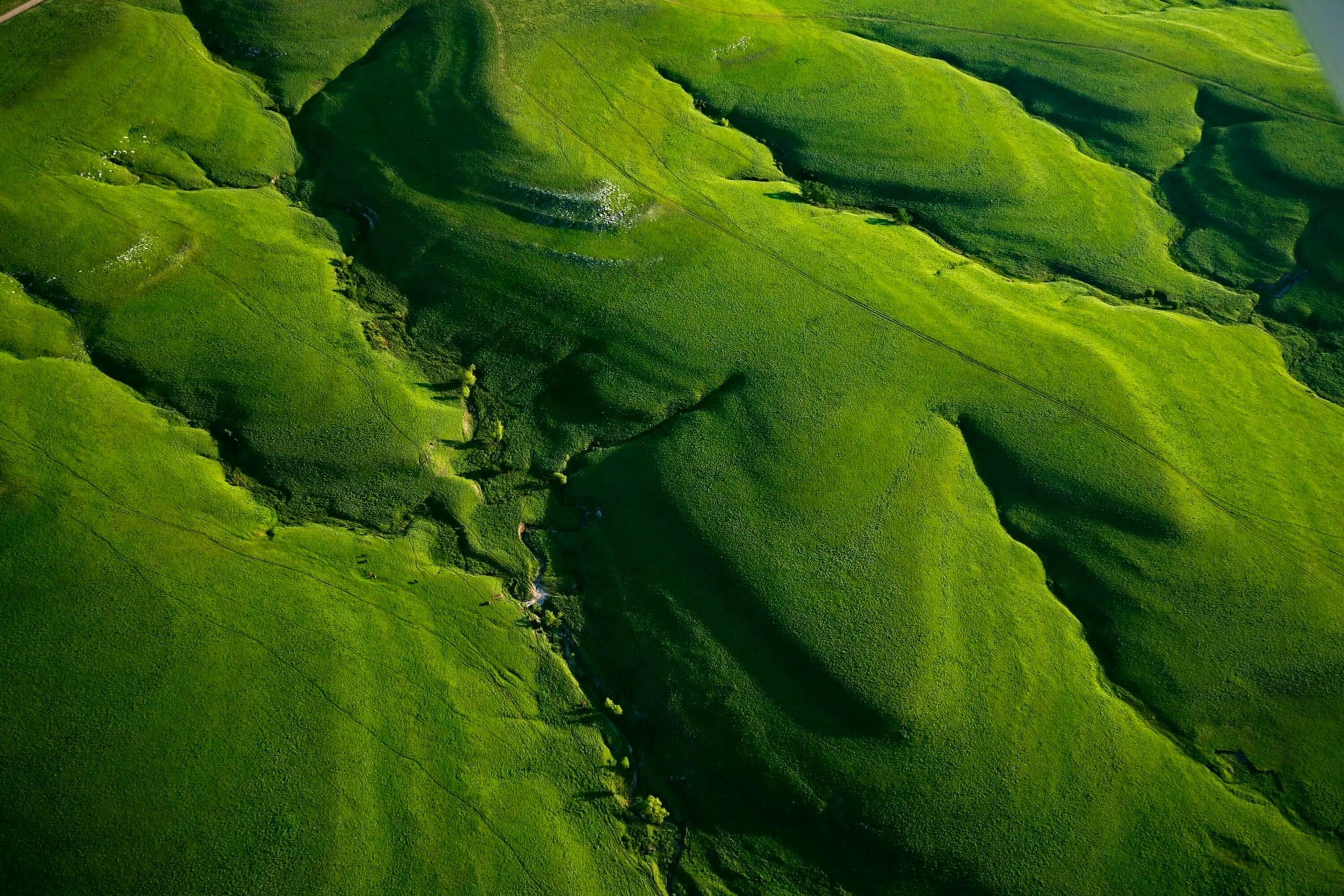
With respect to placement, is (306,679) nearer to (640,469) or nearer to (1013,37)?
(640,469)

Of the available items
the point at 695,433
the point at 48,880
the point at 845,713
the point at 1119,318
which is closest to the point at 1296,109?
the point at 1119,318

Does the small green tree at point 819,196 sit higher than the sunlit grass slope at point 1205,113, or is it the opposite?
the sunlit grass slope at point 1205,113

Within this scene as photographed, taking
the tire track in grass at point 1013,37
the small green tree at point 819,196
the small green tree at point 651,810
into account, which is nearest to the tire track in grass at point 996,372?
the small green tree at point 819,196

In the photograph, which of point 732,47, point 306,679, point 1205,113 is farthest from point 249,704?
point 1205,113

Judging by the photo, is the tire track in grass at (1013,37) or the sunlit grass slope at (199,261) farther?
the tire track in grass at (1013,37)

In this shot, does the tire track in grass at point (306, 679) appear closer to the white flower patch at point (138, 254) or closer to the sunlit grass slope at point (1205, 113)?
the white flower patch at point (138, 254)

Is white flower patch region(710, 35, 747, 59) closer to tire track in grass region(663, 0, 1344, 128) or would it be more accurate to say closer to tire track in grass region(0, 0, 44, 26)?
tire track in grass region(663, 0, 1344, 128)

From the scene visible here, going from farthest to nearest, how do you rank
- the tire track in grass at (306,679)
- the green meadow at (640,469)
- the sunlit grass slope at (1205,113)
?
the sunlit grass slope at (1205,113), the green meadow at (640,469), the tire track in grass at (306,679)

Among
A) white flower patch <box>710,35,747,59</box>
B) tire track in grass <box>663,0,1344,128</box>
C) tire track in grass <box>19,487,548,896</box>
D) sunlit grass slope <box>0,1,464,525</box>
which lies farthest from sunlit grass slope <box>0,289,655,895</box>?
tire track in grass <box>663,0,1344,128</box>
